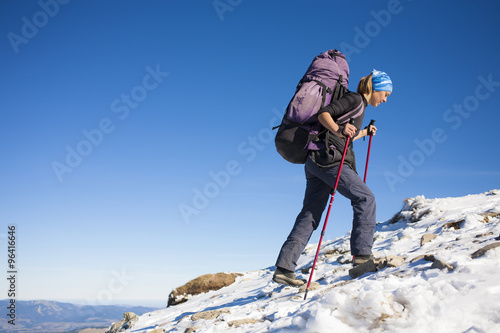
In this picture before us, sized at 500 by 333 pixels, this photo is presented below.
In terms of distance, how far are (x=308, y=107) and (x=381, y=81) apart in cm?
132

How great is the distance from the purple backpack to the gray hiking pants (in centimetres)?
31

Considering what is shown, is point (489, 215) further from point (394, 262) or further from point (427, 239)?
point (394, 262)

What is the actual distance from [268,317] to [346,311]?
4.98 ft

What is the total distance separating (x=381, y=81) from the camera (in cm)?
491

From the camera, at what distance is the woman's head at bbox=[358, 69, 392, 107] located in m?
4.91

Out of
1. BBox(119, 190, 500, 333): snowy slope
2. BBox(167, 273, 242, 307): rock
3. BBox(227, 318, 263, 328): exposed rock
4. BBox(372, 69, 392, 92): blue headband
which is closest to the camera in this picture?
BBox(119, 190, 500, 333): snowy slope

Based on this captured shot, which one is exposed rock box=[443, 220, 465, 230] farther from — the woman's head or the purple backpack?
the purple backpack

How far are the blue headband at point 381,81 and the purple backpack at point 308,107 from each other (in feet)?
1.43

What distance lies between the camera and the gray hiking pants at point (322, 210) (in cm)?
464

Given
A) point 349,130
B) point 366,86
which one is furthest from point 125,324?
point 366,86

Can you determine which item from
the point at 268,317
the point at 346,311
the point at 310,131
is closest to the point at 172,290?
the point at 268,317

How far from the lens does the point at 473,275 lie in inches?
108

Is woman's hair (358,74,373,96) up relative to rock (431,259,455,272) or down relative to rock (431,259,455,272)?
up

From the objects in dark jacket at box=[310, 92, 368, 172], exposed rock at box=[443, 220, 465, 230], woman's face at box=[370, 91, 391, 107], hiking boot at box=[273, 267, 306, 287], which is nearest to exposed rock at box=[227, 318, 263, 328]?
hiking boot at box=[273, 267, 306, 287]
